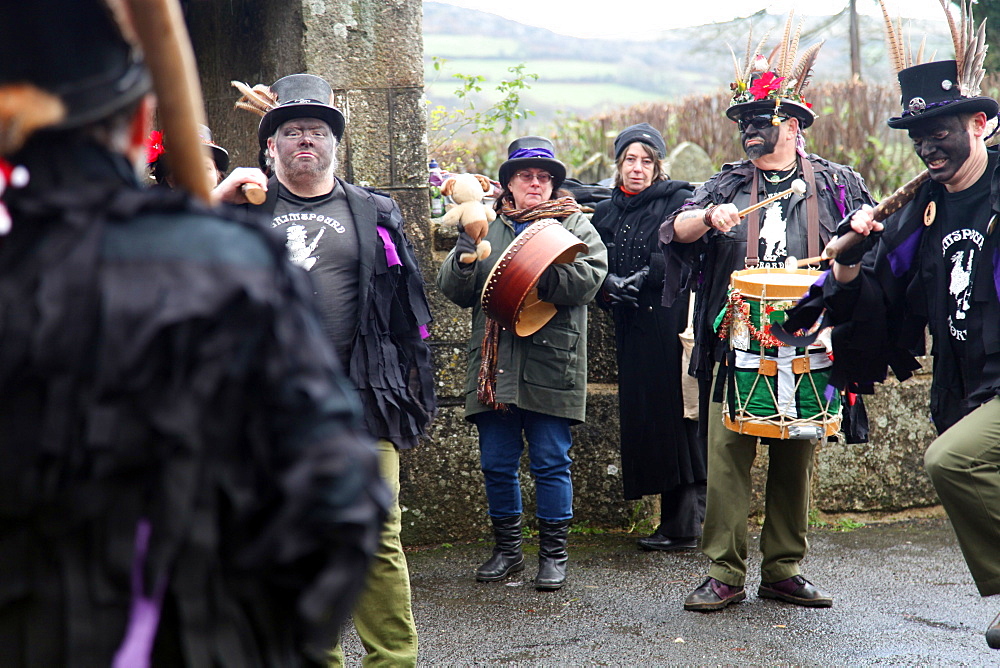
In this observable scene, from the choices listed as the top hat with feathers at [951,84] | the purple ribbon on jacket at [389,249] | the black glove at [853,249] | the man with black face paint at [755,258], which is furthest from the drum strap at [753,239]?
the purple ribbon on jacket at [389,249]

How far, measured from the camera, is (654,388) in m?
6.09

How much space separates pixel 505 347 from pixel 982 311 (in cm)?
220

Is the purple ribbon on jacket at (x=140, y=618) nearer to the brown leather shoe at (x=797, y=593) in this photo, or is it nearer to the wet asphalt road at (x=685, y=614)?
the wet asphalt road at (x=685, y=614)

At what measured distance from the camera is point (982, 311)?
13.3 feet

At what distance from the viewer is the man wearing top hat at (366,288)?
3973 mm

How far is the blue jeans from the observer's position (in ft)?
Answer: 18.1

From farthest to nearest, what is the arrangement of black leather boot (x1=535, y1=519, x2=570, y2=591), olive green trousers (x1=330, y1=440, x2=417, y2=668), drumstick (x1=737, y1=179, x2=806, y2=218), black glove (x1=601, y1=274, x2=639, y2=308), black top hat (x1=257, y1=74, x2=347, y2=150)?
black glove (x1=601, y1=274, x2=639, y2=308), black leather boot (x1=535, y1=519, x2=570, y2=591), drumstick (x1=737, y1=179, x2=806, y2=218), black top hat (x1=257, y1=74, x2=347, y2=150), olive green trousers (x1=330, y1=440, x2=417, y2=668)

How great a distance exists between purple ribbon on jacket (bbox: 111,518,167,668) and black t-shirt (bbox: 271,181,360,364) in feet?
8.11

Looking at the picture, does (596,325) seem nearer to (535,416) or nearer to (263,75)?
(535,416)

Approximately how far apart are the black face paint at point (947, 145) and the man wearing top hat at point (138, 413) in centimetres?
322

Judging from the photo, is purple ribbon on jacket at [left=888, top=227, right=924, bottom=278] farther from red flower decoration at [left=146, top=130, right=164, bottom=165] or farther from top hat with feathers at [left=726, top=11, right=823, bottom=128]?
red flower decoration at [left=146, top=130, right=164, bottom=165]

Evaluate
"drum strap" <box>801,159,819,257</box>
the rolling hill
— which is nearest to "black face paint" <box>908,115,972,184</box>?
"drum strap" <box>801,159,819,257</box>

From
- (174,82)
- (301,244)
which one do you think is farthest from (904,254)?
(174,82)

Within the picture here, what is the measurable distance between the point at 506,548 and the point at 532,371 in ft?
2.97
